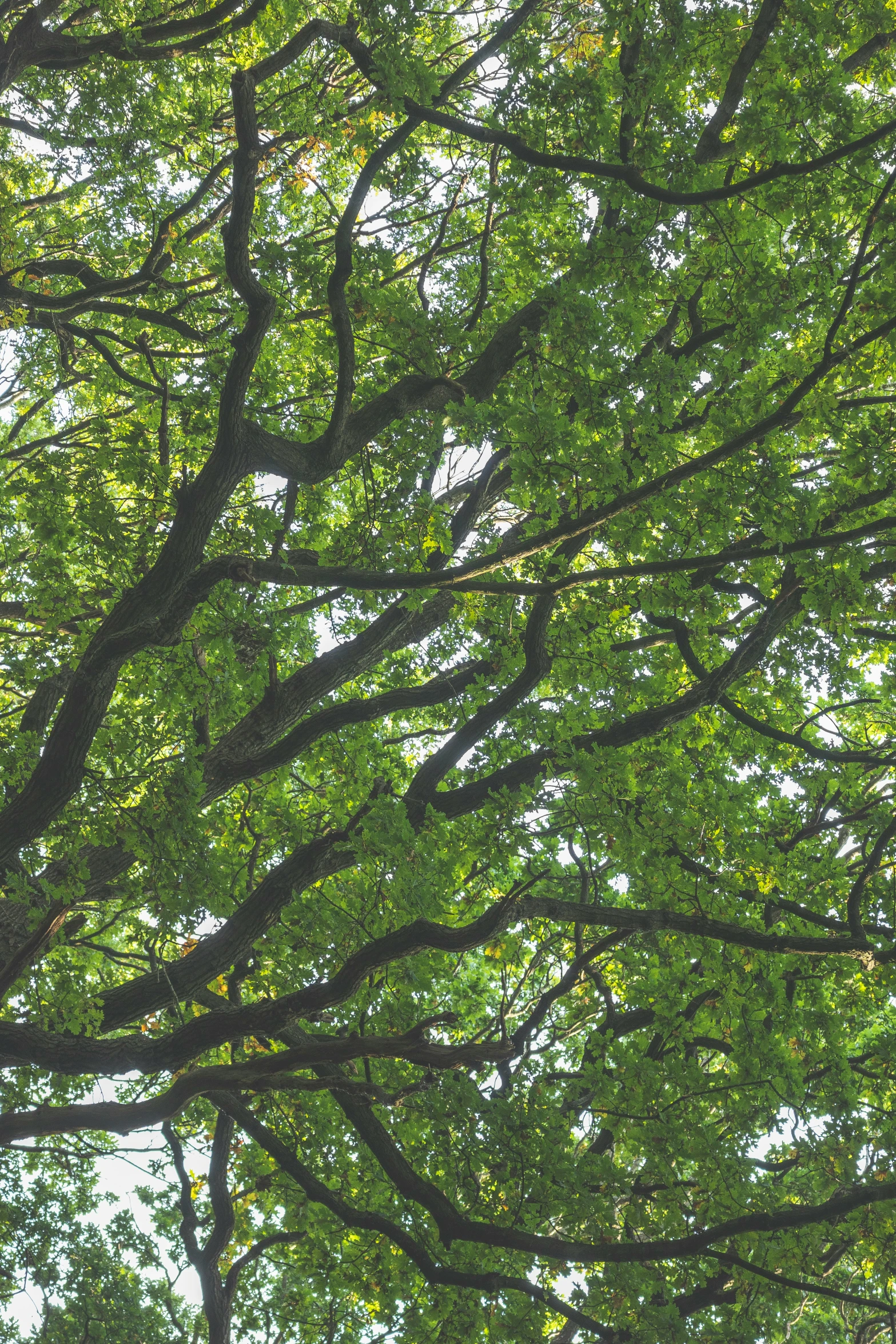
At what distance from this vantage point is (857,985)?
7.34m

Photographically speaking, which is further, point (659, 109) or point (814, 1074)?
point (814, 1074)

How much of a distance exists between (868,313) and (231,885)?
21.4 feet

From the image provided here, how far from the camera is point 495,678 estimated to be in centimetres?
784

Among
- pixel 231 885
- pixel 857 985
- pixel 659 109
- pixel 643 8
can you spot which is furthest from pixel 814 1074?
pixel 643 8

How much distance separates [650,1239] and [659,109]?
7.58m

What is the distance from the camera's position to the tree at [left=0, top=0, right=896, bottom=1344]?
5.36 metres

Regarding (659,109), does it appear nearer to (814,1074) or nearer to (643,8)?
(643,8)

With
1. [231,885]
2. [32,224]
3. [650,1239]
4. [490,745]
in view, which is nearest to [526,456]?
[490,745]

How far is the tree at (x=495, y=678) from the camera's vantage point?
536 cm

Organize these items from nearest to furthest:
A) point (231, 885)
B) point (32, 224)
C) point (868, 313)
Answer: point (868, 313) < point (231, 885) < point (32, 224)

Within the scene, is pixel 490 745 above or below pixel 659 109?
below

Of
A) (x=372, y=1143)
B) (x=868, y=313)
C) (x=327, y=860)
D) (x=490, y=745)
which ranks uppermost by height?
(x=868, y=313)

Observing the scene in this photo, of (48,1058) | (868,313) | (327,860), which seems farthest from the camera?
(327,860)

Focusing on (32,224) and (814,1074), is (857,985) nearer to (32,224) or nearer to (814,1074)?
(814,1074)
